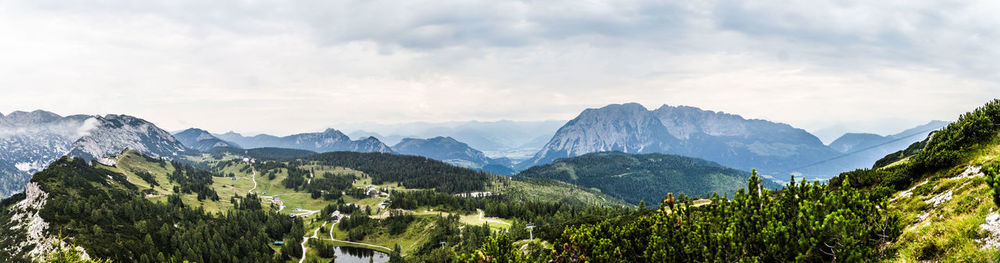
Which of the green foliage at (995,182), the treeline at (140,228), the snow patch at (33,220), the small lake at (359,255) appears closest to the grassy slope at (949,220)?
the green foliage at (995,182)

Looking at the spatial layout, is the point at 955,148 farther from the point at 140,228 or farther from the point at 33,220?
Result: the point at 33,220

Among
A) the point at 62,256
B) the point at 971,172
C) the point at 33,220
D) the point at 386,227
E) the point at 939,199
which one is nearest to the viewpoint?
the point at 939,199

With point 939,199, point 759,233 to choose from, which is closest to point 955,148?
point 939,199

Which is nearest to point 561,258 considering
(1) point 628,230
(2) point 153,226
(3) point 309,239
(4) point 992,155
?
(1) point 628,230

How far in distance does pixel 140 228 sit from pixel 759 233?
207m

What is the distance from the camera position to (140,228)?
154 m

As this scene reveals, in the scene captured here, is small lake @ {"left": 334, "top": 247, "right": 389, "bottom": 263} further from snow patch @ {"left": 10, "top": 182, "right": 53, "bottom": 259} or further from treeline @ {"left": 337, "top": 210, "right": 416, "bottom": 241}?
snow patch @ {"left": 10, "top": 182, "right": 53, "bottom": 259}

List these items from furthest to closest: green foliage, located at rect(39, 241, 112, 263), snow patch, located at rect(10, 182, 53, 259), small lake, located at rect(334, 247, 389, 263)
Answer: small lake, located at rect(334, 247, 389, 263) < snow patch, located at rect(10, 182, 53, 259) < green foliage, located at rect(39, 241, 112, 263)

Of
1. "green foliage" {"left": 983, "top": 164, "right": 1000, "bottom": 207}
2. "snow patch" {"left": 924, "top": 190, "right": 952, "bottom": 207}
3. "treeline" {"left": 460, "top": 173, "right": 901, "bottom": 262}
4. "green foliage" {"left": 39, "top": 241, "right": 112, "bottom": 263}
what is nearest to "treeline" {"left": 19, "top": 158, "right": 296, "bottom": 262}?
"green foliage" {"left": 39, "top": 241, "right": 112, "bottom": 263}

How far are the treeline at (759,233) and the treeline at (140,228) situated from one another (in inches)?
6071

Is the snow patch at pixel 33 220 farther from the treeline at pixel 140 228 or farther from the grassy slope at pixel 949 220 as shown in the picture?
the grassy slope at pixel 949 220

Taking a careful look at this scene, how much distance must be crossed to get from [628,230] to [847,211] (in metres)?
13.5

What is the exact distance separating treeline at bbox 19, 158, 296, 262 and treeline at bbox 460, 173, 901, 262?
15419cm

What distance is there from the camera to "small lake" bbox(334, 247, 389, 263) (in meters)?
163
